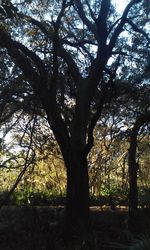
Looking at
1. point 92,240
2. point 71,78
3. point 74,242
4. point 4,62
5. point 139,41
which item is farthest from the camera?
point 139,41

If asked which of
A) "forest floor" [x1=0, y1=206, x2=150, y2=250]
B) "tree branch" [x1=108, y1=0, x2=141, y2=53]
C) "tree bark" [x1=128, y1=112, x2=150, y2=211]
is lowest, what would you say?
"forest floor" [x1=0, y1=206, x2=150, y2=250]

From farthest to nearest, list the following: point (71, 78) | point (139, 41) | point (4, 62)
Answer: point (139, 41), point (71, 78), point (4, 62)

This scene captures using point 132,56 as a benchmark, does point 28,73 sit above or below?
below

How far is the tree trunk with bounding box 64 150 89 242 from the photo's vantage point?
12516 mm

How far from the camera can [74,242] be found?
1212 centimetres

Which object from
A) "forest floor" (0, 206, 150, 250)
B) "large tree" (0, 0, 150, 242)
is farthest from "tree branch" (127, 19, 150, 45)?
"forest floor" (0, 206, 150, 250)

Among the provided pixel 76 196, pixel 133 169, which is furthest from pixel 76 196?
pixel 133 169

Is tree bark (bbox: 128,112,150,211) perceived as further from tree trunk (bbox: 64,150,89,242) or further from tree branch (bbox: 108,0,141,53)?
tree branch (bbox: 108,0,141,53)

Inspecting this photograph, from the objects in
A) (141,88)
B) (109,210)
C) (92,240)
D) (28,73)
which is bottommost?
(92,240)

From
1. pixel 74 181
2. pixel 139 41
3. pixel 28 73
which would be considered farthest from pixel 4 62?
pixel 139 41

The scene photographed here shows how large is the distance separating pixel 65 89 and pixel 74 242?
16.4ft

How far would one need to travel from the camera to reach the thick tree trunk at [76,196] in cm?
1252

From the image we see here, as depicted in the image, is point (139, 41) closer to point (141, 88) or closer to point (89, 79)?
point (141, 88)

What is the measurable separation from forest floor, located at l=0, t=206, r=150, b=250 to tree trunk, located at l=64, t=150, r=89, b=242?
43 cm
